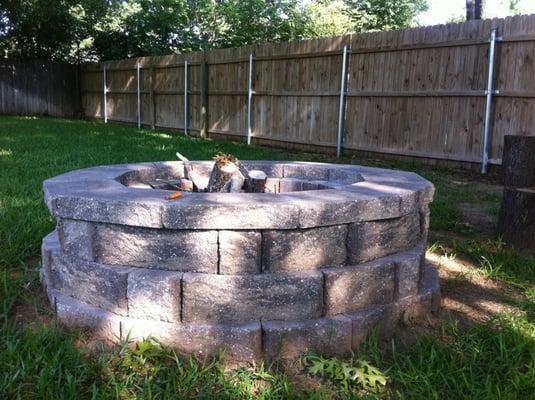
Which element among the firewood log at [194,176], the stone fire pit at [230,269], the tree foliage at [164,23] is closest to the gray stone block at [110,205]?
the stone fire pit at [230,269]

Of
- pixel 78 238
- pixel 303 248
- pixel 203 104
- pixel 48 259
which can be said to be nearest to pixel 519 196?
pixel 303 248

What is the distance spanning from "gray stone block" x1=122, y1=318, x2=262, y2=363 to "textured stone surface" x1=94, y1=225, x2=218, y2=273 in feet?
0.92

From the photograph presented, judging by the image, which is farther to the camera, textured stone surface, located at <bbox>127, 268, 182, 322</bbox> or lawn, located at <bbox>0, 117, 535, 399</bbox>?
textured stone surface, located at <bbox>127, 268, 182, 322</bbox>

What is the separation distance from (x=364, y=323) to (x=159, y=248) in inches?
42.8

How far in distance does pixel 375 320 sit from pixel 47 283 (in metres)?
1.81

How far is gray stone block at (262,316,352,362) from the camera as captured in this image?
2.54m

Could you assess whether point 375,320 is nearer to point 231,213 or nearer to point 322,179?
point 231,213

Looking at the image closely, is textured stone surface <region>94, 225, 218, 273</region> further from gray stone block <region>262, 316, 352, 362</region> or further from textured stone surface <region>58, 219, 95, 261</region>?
gray stone block <region>262, 316, 352, 362</region>

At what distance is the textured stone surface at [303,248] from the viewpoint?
257 centimetres

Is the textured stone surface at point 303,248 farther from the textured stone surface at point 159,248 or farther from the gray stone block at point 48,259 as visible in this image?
the gray stone block at point 48,259

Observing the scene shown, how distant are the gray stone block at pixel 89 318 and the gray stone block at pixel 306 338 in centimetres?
73

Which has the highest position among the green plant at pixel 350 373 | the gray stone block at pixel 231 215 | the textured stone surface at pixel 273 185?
the gray stone block at pixel 231 215

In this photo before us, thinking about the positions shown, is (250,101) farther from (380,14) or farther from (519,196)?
(380,14)

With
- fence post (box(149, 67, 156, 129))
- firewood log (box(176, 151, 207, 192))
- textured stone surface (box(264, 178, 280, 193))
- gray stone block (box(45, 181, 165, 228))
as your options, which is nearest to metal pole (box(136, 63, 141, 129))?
fence post (box(149, 67, 156, 129))
